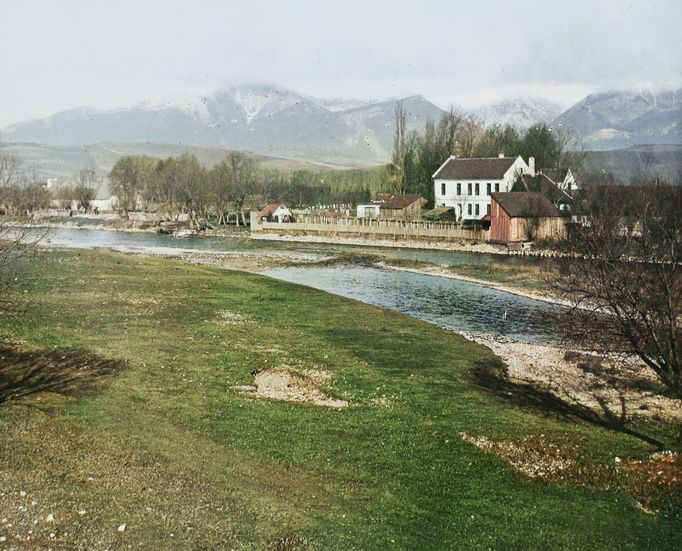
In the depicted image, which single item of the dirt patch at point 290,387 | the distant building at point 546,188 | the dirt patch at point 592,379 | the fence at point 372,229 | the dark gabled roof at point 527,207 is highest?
the distant building at point 546,188

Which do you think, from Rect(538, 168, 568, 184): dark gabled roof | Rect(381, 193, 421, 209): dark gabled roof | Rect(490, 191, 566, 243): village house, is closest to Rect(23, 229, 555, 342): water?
Rect(490, 191, 566, 243): village house

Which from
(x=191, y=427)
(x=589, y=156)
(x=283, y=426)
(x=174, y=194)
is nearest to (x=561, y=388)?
(x=283, y=426)

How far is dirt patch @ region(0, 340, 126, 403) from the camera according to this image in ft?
75.7

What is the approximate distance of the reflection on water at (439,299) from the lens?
1615 inches

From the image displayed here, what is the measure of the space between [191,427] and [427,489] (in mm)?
7371

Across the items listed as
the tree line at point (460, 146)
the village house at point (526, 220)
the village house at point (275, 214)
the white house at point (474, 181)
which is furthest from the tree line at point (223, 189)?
the village house at point (526, 220)

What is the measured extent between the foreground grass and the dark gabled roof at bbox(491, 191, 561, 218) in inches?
2335

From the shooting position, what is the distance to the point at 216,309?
40094 millimetres

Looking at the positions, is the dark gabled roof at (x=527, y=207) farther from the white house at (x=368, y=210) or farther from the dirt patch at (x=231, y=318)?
the dirt patch at (x=231, y=318)

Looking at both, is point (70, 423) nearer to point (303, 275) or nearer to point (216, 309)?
point (216, 309)

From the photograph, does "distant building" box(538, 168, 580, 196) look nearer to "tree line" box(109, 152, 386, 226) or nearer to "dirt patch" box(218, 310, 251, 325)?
"tree line" box(109, 152, 386, 226)

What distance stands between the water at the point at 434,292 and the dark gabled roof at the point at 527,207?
951cm

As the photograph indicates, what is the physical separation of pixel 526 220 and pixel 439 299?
42328mm

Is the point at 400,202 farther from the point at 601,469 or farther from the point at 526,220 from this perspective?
the point at 601,469
